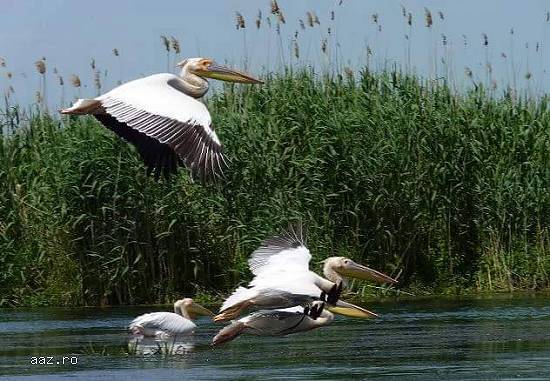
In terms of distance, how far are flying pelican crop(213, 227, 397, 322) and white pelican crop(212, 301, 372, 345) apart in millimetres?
62

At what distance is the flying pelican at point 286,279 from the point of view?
30.1ft

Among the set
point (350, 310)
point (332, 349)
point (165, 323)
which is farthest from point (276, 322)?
point (165, 323)

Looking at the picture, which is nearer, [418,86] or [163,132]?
[163,132]

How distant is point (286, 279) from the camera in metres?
9.45

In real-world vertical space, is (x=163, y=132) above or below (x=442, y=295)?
above

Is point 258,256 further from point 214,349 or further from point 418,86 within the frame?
point 418,86

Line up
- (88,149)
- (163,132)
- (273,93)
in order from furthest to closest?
1. (273,93)
2. (88,149)
3. (163,132)

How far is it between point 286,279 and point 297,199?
4520 millimetres

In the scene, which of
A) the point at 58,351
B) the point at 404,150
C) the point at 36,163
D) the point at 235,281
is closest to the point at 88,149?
the point at 36,163

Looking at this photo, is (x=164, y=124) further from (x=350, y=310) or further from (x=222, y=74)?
(x=350, y=310)

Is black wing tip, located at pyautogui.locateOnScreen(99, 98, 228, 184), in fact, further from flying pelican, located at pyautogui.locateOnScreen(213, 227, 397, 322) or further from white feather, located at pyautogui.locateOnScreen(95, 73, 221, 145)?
flying pelican, located at pyautogui.locateOnScreen(213, 227, 397, 322)

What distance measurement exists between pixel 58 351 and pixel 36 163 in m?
4.94

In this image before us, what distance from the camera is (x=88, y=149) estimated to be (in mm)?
13852

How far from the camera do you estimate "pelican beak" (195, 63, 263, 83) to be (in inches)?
427
